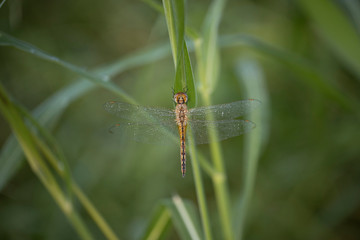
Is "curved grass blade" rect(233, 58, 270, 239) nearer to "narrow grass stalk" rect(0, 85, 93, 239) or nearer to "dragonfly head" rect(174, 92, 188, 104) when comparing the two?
"dragonfly head" rect(174, 92, 188, 104)

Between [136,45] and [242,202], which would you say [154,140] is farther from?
[136,45]

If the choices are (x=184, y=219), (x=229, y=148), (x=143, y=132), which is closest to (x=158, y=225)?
(x=184, y=219)

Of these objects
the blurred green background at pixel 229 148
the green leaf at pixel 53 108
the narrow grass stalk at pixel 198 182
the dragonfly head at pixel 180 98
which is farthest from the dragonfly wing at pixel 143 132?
the blurred green background at pixel 229 148

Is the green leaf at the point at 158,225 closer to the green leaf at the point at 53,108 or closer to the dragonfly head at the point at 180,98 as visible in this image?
the dragonfly head at the point at 180,98

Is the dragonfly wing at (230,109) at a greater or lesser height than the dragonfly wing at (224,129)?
greater

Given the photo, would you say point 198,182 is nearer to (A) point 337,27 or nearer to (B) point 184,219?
(B) point 184,219
